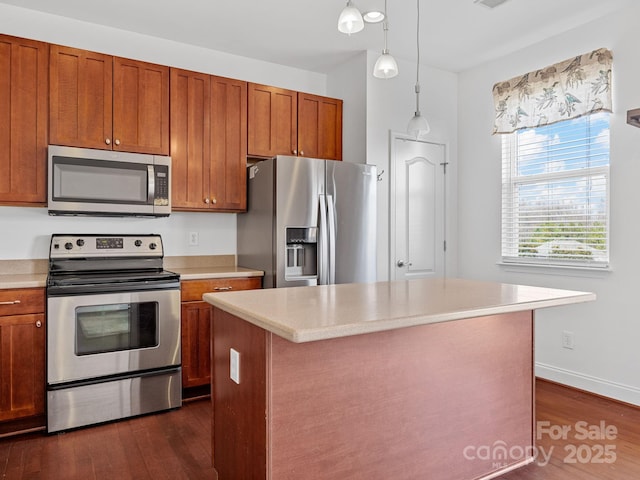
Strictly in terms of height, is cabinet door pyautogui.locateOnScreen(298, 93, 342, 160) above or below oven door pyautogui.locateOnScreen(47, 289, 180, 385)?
above

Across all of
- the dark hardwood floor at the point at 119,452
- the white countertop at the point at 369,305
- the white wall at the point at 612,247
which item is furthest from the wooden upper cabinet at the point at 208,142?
the white wall at the point at 612,247

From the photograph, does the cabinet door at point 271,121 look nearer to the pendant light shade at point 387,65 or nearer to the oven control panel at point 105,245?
the oven control panel at point 105,245

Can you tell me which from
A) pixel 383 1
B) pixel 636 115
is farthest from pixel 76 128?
pixel 636 115

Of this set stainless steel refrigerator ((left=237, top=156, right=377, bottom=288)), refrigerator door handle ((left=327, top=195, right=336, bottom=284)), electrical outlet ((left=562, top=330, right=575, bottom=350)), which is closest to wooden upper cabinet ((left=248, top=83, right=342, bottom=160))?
stainless steel refrigerator ((left=237, top=156, right=377, bottom=288))

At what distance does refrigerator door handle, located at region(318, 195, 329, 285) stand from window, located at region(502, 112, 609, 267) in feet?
5.53

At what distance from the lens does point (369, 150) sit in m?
3.87

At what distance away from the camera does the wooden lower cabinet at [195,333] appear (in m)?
3.17

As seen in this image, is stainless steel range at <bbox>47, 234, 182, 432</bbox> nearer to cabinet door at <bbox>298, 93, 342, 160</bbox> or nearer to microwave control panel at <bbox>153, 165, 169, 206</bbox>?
microwave control panel at <bbox>153, 165, 169, 206</bbox>

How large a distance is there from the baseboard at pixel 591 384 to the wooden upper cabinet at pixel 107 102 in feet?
11.5

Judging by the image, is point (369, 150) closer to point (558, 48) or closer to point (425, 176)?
point (425, 176)

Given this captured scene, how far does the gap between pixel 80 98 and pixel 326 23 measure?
71.5 inches

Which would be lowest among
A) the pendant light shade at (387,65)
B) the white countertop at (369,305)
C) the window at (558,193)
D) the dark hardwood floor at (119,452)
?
the dark hardwood floor at (119,452)

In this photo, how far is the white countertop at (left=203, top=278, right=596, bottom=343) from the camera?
4.59ft

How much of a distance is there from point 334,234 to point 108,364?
1801mm
